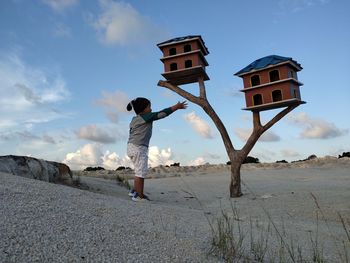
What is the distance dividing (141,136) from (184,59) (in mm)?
2780


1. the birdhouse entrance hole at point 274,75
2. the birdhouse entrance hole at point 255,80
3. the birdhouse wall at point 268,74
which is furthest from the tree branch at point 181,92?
the birdhouse entrance hole at point 274,75

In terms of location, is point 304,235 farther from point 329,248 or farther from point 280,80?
point 280,80

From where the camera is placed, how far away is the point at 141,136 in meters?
5.78

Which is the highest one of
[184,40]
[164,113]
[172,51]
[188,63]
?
[184,40]

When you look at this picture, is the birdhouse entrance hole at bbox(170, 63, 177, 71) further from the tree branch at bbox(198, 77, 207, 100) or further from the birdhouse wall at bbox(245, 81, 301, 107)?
the birdhouse wall at bbox(245, 81, 301, 107)

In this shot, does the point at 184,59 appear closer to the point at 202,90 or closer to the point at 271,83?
the point at 202,90

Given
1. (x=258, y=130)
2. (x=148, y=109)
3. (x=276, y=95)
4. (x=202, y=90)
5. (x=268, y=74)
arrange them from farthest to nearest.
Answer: (x=268, y=74) → (x=276, y=95) → (x=202, y=90) → (x=258, y=130) → (x=148, y=109)

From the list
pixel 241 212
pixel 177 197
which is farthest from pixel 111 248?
pixel 177 197

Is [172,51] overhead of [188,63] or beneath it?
overhead

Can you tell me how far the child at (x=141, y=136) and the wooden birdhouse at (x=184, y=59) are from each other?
210 centimetres

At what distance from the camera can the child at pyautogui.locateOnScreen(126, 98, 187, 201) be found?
5.69m

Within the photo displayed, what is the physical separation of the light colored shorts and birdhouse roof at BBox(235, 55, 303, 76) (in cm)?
324

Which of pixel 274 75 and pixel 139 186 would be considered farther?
pixel 274 75

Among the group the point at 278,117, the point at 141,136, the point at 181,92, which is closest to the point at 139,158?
the point at 141,136
